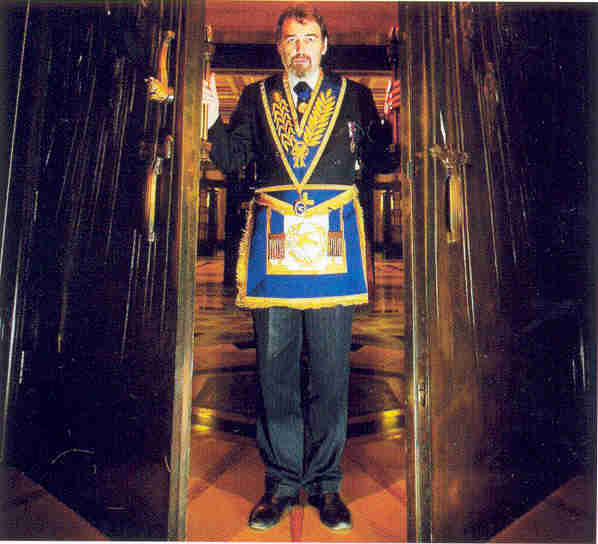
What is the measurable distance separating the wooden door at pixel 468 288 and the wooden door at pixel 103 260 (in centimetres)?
61

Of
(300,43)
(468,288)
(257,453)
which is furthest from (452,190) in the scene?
(257,453)

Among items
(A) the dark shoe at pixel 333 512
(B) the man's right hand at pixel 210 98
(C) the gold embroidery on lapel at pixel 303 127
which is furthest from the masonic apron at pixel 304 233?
(A) the dark shoe at pixel 333 512

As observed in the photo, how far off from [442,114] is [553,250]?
74 centimetres

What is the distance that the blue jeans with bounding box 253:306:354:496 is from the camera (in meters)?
1.40

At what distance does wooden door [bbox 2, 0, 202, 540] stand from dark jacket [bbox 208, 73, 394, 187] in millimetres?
295

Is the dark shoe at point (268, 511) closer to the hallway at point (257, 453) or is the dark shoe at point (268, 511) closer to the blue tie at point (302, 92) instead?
the hallway at point (257, 453)

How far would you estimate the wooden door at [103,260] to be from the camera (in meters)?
1.11

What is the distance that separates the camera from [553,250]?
1546 mm

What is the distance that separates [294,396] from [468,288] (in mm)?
661

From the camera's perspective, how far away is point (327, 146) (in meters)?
1.43

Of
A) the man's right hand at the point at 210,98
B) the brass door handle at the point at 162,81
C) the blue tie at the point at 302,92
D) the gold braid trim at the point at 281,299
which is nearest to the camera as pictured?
the brass door handle at the point at 162,81

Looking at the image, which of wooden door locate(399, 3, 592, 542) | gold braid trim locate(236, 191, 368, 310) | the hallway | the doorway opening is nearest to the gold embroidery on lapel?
gold braid trim locate(236, 191, 368, 310)

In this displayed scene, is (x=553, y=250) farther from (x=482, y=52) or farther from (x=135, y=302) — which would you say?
(x=135, y=302)

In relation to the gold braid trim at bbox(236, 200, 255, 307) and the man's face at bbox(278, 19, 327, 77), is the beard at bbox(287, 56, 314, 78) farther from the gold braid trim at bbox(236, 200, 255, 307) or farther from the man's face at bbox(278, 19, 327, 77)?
the gold braid trim at bbox(236, 200, 255, 307)
